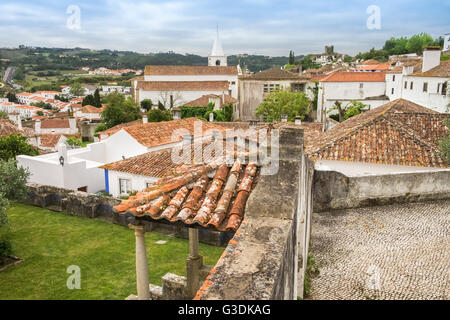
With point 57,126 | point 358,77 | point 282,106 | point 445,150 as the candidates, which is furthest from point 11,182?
point 57,126

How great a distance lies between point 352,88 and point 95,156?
109 ft

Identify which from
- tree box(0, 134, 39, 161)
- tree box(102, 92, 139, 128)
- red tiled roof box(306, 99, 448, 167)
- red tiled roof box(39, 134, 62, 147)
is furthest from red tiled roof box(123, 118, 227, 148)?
tree box(102, 92, 139, 128)

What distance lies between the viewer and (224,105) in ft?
177

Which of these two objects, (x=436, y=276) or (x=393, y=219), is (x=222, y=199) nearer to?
(x=436, y=276)

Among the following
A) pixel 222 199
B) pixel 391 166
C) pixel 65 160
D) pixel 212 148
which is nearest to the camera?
pixel 222 199

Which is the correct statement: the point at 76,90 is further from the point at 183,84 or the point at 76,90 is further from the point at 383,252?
the point at 383,252

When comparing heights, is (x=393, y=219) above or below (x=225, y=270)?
below

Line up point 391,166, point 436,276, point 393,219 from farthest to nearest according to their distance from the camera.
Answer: point 391,166 → point 393,219 → point 436,276

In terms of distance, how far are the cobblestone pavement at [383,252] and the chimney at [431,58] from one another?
28008 millimetres

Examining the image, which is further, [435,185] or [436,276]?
[435,185]

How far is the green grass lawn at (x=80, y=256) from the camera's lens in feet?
34.8

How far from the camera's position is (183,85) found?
6606cm
